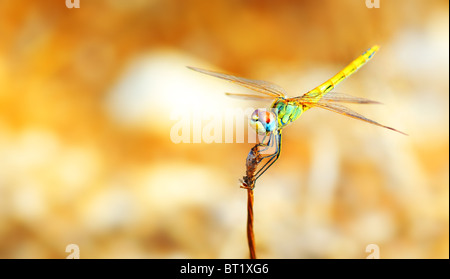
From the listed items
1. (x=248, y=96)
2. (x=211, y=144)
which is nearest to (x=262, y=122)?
(x=248, y=96)

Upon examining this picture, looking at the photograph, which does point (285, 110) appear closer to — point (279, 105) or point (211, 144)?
point (279, 105)

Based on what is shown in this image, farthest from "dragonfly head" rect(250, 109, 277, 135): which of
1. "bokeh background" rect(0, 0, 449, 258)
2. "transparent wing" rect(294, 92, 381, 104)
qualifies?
"bokeh background" rect(0, 0, 449, 258)

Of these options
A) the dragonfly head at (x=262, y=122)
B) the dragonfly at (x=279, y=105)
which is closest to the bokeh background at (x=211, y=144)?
the dragonfly at (x=279, y=105)

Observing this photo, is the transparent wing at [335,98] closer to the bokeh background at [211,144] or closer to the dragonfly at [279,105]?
the dragonfly at [279,105]

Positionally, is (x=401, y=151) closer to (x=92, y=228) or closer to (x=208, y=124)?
(x=208, y=124)

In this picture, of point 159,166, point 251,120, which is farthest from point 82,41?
point 251,120

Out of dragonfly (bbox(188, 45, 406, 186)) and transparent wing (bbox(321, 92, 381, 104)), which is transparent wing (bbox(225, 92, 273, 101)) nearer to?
dragonfly (bbox(188, 45, 406, 186))
